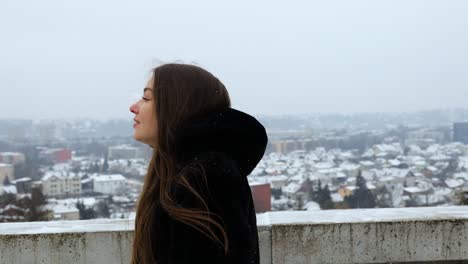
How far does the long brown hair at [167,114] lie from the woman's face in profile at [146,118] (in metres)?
0.03

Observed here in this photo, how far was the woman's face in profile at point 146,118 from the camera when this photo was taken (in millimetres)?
1736

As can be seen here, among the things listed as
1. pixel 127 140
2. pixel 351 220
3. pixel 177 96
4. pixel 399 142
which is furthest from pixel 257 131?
pixel 399 142

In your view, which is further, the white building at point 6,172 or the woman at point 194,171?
the white building at point 6,172

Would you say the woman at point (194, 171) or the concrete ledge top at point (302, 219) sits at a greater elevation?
the woman at point (194, 171)

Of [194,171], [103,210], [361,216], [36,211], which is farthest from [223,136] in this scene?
[103,210]

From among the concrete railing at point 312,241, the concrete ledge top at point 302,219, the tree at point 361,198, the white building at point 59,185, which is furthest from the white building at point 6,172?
the concrete railing at point 312,241

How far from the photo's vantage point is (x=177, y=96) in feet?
5.54

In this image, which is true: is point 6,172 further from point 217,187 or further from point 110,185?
point 217,187

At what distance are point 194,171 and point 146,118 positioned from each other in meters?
0.31

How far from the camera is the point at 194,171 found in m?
1.55

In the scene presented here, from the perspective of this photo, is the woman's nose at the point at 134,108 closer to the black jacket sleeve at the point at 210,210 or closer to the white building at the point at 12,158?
the black jacket sleeve at the point at 210,210

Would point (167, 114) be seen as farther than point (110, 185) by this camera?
No

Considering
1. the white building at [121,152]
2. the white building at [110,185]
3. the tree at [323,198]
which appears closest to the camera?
the tree at [323,198]

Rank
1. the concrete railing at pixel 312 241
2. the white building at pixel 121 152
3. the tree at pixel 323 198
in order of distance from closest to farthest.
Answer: the concrete railing at pixel 312 241
the tree at pixel 323 198
the white building at pixel 121 152
